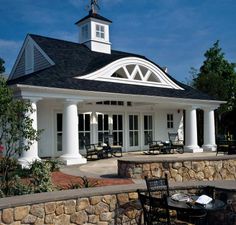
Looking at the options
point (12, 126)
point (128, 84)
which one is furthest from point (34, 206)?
point (128, 84)

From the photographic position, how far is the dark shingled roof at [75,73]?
576 inches

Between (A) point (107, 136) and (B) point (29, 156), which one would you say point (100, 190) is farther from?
(A) point (107, 136)

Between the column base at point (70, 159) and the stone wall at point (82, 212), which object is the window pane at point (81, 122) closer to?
the column base at point (70, 159)

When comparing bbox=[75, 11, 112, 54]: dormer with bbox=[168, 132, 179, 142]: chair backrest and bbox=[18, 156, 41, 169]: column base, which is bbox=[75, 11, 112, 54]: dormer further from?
bbox=[18, 156, 41, 169]: column base

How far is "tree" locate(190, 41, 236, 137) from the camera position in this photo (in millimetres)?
26188

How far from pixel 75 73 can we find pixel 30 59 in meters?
4.29

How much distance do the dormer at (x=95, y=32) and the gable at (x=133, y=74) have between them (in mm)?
3874

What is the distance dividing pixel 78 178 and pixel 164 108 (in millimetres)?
12518

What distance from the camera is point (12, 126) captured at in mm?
7699

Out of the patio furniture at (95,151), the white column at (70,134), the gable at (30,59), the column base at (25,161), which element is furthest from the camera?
the gable at (30,59)

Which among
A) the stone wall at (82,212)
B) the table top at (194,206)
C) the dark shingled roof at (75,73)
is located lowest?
the stone wall at (82,212)

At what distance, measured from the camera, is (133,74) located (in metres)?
18.5

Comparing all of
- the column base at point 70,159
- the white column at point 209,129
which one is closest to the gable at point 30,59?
the column base at point 70,159

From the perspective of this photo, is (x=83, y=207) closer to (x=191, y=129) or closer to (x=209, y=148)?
(x=191, y=129)
